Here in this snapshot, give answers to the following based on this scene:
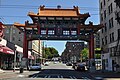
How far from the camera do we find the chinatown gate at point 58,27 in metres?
52.0

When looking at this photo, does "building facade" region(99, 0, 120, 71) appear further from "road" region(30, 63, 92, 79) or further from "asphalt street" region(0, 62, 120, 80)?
"asphalt street" region(0, 62, 120, 80)

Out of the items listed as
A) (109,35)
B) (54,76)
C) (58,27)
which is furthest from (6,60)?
(54,76)

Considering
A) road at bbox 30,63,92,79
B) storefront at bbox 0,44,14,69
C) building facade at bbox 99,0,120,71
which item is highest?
building facade at bbox 99,0,120,71

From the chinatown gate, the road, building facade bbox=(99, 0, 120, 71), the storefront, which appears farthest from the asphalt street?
the chinatown gate

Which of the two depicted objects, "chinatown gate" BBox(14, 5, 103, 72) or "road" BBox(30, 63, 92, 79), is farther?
"chinatown gate" BBox(14, 5, 103, 72)

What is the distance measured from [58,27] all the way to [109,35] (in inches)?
410

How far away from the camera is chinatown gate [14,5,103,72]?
5203cm

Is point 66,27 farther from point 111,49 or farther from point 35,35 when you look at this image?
point 111,49

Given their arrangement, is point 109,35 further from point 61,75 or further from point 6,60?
point 6,60

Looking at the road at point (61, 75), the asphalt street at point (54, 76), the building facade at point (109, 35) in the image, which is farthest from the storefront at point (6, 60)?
the building facade at point (109, 35)

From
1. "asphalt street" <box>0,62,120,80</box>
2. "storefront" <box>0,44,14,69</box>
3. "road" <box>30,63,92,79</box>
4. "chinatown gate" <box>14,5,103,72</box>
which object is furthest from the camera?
"chinatown gate" <box>14,5,103,72</box>

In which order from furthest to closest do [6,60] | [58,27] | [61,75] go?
[58,27] → [6,60] → [61,75]

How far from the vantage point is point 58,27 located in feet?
173

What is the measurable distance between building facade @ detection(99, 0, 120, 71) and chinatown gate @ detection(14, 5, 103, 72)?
253 centimetres
